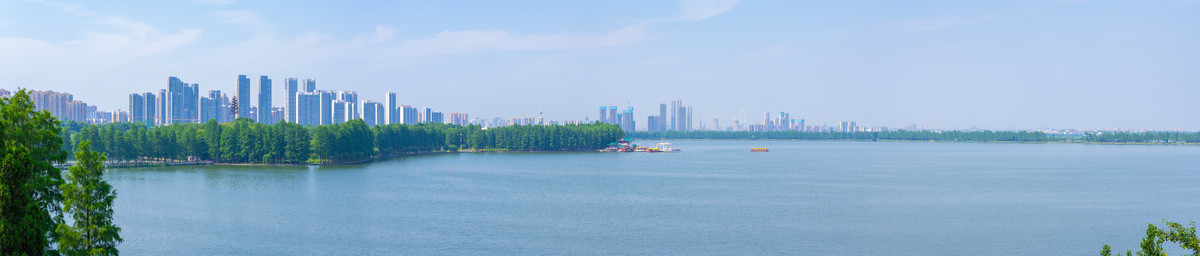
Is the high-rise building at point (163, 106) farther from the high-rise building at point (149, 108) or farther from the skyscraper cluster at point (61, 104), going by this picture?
the skyscraper cluster at point (61, 104)

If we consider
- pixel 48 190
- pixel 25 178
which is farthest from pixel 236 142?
pixel 25 178

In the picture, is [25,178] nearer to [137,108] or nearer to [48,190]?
[48,190]

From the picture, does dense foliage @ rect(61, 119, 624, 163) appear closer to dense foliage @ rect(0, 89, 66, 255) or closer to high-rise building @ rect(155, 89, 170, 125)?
dense foliage @ rect(0, 89, 66, 255)

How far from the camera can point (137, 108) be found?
179 m

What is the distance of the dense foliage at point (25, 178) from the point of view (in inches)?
569

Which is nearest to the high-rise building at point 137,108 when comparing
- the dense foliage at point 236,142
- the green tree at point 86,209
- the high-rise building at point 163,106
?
the high-rise building at point 163,106

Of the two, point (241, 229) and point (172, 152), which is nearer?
point (241, 229)

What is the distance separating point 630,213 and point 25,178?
2936 centimetres

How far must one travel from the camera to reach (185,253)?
29078 millimetres

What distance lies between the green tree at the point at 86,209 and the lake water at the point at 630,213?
10.0 meters

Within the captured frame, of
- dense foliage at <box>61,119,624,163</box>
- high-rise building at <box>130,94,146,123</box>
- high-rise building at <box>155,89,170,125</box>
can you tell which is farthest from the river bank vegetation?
high-rise building at <box>155,89,170,125</box>

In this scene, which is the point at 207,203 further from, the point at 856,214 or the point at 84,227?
the point at 856,214

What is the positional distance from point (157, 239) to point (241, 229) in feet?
11.6

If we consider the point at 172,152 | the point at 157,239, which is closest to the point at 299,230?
the point at 157,239
